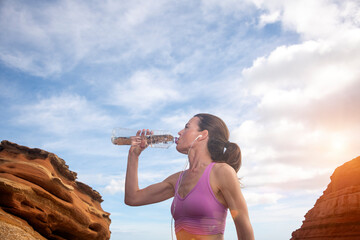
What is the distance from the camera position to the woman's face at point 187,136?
157 inches

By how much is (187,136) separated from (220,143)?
0.44m

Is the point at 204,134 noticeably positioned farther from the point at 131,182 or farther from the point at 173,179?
the point at 131,182

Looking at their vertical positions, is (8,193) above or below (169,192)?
above

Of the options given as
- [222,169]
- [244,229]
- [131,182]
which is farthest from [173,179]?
[244,229]

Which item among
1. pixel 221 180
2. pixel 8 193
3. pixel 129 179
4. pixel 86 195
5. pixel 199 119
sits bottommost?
A: pixel 221 180

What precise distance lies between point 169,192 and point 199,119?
3.56 feet

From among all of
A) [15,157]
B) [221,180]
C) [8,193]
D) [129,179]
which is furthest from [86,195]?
[221,180]

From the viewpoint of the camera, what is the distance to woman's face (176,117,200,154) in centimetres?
398

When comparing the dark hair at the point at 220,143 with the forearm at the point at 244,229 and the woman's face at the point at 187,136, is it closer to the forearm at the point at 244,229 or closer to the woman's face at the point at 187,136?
the woman's face at the point at 187,136

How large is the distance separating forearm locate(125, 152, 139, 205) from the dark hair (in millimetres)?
1104

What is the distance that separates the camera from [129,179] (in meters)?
4.29

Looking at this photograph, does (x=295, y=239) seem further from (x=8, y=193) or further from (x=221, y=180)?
(x=221, y=180)

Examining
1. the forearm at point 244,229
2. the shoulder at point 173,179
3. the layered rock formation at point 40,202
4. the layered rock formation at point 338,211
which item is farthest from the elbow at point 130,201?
the layered rock formation at point 338,211

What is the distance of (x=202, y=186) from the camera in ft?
11.4
